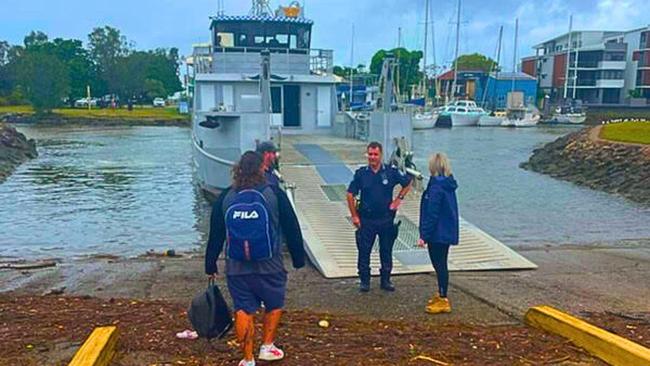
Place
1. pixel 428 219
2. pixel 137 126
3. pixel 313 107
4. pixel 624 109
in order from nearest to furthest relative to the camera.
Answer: pixel 428 219
pixel 313 107
pixel 137 126
pixel 624 109

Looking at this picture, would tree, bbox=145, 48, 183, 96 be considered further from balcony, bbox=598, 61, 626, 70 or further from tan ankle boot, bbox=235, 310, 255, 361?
tan ankle boot, bbox=235, 310, 255, 361

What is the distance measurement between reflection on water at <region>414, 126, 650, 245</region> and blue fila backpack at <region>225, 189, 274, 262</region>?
30.4 ft

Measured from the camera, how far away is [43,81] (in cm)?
6594

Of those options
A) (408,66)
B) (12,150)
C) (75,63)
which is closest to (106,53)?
(75,63)

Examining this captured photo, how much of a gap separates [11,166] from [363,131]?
17.0 meters

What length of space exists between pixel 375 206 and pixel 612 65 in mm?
81914

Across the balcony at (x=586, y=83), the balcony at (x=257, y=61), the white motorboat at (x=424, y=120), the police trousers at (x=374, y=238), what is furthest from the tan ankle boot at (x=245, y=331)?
the balcony at (x=586, y=83)

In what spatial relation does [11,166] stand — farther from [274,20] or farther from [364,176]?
[364,176]

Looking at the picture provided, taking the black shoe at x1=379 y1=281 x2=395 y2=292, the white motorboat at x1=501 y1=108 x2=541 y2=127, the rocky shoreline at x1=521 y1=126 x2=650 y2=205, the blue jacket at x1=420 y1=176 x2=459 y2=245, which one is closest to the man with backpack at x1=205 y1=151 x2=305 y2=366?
the blue jacket at x1=420 y1=176 x2=459 y2=245

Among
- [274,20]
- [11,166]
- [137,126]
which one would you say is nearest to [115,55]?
[137,126]

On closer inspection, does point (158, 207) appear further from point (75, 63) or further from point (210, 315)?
point (75, 63)

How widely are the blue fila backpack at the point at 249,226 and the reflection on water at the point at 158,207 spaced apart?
7.83 meters

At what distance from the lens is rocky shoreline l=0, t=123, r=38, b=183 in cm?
2665

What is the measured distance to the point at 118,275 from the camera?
8102mm
